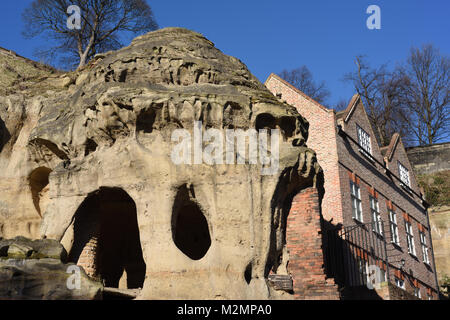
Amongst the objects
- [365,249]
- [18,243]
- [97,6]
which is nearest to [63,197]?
[18,243]

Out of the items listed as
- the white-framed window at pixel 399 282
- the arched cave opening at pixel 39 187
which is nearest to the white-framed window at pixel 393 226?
the white-framed window at pixel 399 282

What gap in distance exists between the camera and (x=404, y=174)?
28.3 metres

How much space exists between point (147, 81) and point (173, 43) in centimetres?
148

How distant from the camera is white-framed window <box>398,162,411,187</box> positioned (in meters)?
27.6

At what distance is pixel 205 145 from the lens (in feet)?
40.9

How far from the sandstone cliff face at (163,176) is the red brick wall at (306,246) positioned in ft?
1.14

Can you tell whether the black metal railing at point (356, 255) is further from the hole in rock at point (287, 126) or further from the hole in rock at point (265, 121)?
the hole in rock at point (265, 121)

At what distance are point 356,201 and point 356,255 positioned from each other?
263cm

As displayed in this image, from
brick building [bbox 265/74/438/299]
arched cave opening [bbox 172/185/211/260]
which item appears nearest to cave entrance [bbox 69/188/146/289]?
arched cave opening [bbox 172/185/211/260]

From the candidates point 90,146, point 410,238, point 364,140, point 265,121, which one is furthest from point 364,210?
point 90,146

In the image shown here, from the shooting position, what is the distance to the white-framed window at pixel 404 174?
90.5 feet

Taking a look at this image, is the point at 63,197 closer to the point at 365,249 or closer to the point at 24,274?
the point at 24,274

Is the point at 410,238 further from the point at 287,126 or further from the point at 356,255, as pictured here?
the point at 287,126

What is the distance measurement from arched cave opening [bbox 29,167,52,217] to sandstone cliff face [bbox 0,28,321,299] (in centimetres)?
3
